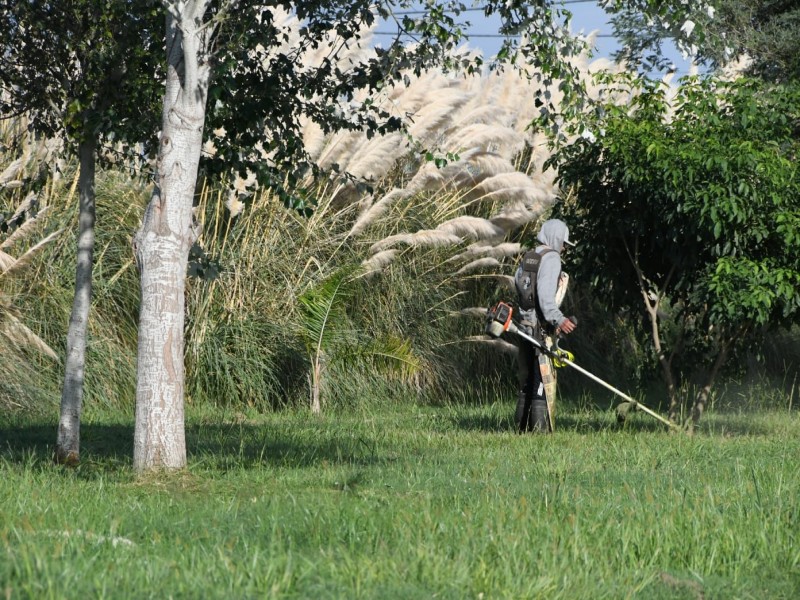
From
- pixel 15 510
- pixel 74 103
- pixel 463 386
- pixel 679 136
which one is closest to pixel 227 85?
pixel 74 103

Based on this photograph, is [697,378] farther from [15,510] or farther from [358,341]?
[15,510]

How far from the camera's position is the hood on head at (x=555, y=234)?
11180mm

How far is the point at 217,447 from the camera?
9.65 m

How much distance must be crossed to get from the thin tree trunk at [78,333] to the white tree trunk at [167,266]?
3.87 ft

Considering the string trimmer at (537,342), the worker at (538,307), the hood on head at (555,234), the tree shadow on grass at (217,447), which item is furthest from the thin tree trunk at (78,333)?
the hood on head at (555,234)

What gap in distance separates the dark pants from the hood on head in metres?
0.95

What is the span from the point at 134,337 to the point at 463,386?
4.12m

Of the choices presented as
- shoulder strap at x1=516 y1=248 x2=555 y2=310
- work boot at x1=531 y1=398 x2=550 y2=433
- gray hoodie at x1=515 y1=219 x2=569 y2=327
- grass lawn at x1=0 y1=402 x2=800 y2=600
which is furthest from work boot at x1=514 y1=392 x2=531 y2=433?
grass lawn at x1=0 y1=402 x2=800 y2=600

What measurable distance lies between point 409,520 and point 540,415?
5544 millimetres

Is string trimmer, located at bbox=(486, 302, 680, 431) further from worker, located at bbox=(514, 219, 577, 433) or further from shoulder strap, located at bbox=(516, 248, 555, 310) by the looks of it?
shoulder strap, located at bbox=(516, 248, 555, 310)

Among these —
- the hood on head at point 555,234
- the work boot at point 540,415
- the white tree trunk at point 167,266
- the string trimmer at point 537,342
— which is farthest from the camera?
the hood on head at point 555,234

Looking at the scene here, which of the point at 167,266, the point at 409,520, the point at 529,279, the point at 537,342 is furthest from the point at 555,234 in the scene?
the point at 409,520

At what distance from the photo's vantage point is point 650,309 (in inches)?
444

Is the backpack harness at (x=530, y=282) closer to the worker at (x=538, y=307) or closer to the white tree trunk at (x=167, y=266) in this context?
the worker at (x=538, y=307)
